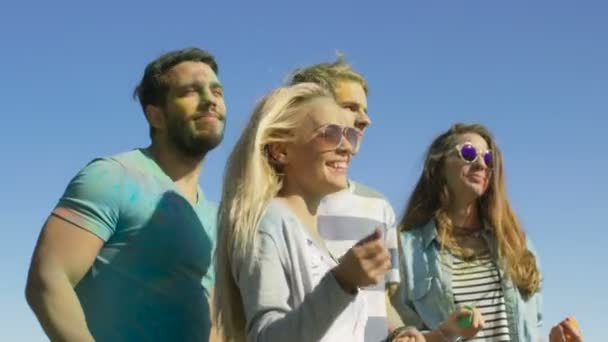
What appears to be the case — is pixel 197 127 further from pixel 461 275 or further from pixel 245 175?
pixel 461 275

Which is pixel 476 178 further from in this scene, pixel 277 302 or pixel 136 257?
pixel 277 302

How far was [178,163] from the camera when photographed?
502 centimetres

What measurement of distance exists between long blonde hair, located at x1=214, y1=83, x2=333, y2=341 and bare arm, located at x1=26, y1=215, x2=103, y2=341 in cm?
92

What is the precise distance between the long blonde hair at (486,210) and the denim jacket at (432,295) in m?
0.07

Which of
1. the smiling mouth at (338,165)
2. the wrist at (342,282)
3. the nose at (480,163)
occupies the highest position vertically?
the smiling mouth at (338,165)

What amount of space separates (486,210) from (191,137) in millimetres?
2378

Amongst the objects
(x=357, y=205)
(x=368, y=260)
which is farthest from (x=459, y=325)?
(x=368, y=260)

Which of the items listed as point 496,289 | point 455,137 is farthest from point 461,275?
point 455,137

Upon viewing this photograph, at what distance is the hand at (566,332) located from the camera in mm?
4965

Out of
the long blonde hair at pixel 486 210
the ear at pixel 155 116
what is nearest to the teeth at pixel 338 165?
the ear at pixel 155 116

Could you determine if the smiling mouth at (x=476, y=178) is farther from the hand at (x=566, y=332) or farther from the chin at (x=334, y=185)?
the chin at (x=334, y=185)

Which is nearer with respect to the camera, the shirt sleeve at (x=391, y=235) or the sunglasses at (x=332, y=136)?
the sunglasses at (x=332, y=136)

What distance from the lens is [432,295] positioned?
596 centimetres

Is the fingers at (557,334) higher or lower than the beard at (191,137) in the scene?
lower
